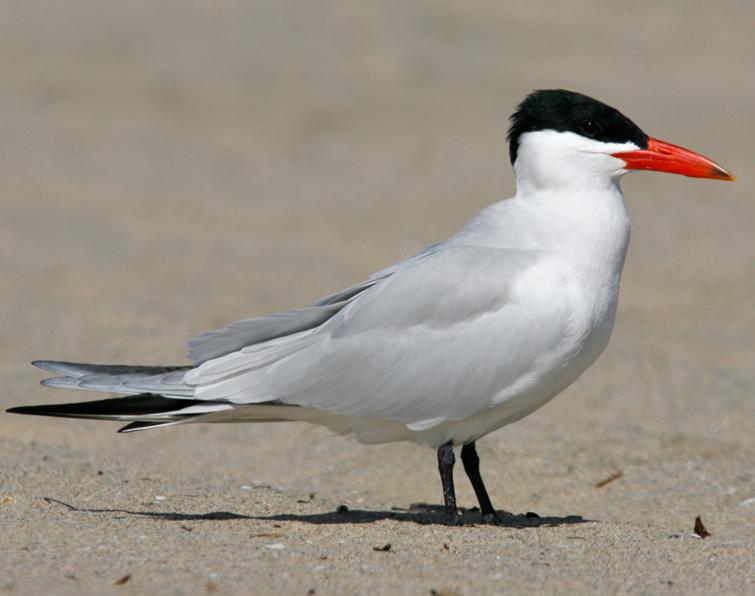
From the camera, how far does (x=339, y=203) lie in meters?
13.4

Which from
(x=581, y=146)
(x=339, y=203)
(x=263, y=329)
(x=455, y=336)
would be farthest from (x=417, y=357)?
(x=339, y=203)

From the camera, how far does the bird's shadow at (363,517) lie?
521cm

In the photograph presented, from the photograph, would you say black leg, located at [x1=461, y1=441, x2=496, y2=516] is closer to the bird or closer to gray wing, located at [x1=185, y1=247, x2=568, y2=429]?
the bird

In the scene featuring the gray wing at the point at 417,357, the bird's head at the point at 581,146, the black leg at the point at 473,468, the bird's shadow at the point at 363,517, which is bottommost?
the bird's shadow at the point at 363,517

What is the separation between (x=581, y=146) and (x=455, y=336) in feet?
3.09

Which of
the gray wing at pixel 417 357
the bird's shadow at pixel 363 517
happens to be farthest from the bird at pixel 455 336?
the bird's shadow at pixel 363 517

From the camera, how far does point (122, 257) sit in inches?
437

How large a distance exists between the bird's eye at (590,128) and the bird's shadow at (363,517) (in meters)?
1.61

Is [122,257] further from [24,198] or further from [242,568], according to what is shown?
[242,568]

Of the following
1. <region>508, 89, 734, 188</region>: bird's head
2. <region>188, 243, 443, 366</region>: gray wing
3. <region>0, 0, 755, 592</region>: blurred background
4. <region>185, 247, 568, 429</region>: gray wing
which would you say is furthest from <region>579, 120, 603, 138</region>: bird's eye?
<region>0, 0, 755, 592</region>: blurred background

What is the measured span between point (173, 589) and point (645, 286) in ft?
25.4

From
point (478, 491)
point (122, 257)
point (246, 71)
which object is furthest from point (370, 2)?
point (478, 491)

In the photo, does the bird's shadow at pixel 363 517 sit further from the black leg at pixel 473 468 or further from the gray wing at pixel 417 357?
the gray wing at pixel 417 357

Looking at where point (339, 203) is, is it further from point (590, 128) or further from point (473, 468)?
point (590, 128)
